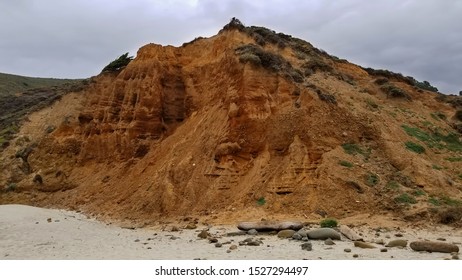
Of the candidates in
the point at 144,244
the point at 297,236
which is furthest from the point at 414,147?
the point at 144,244

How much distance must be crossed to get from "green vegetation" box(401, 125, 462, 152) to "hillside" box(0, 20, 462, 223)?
0.37ft

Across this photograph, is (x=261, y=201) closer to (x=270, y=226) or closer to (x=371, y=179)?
(x=270, y=226)

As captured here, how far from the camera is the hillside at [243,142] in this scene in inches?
808

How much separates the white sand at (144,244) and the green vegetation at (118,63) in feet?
61.4

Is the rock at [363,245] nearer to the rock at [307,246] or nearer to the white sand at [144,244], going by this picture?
the white sand at [144,244]

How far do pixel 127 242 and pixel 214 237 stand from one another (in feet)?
9.54

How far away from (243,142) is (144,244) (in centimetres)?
930

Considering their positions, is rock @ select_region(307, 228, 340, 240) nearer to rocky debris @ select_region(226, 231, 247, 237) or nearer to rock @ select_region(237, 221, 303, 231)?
rock @ select_region(237, 221, 303, 231)

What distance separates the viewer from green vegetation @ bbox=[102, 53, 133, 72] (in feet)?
127

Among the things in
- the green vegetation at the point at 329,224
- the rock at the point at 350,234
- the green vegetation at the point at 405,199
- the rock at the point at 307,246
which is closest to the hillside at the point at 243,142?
the green vegetation at the point at 405,199

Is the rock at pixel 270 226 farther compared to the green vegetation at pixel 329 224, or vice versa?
the green vegetation at pixel 329 224

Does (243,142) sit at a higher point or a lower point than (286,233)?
higher

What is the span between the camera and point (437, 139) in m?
26.5

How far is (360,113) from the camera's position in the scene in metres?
24.7
